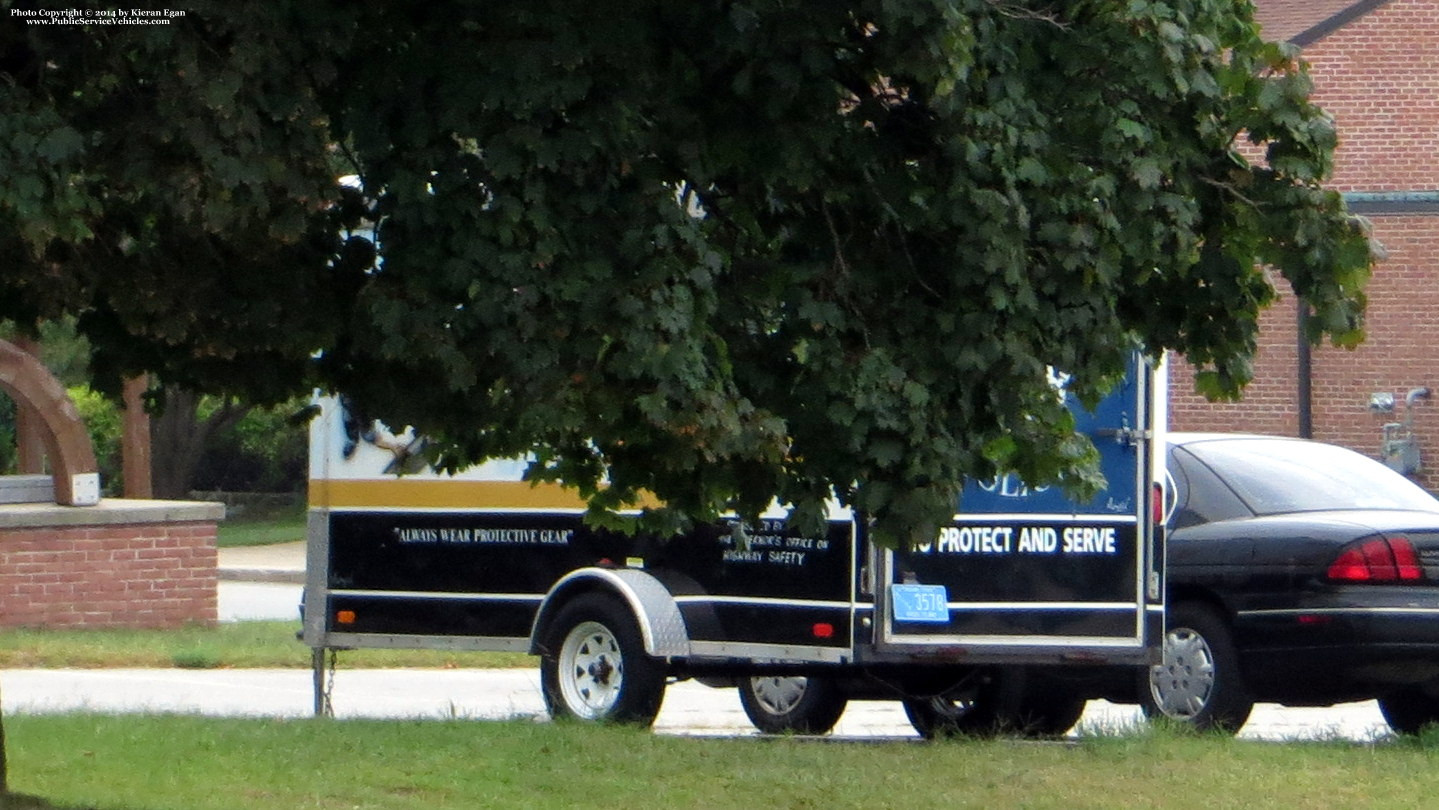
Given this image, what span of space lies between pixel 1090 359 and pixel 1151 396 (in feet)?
14.5

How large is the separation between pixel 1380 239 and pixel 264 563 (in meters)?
16.6

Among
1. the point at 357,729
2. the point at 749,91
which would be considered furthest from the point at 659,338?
the point at 357,729

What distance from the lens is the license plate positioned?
947cm

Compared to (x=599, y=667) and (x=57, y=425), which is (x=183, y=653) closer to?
(x=57, y=425)

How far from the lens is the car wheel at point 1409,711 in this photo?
10617 millimetres

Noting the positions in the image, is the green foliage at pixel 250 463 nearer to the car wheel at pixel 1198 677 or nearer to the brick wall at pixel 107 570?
the brick wall at pixel 107 570

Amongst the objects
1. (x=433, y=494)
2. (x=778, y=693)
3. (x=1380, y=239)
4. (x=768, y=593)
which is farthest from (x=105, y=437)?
(x=768, y=593)

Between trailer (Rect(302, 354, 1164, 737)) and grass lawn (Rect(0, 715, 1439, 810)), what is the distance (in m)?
0.59

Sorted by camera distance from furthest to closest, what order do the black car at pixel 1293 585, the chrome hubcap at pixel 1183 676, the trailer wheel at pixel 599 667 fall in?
the chrome hubcap at pixel 1183 676, the trailer wheel at pixel 599 667, the black car at pixel 1293 585

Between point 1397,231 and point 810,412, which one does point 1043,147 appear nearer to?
point 810,412

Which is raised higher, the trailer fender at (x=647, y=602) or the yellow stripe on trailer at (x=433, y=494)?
the yellow stripe on trailer at (x=433, y=494)

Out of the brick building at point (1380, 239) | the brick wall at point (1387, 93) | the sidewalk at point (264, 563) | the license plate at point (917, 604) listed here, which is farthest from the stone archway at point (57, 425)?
the brick wall at point (1387, 93)

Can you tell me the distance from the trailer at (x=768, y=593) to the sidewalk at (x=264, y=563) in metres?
16.7

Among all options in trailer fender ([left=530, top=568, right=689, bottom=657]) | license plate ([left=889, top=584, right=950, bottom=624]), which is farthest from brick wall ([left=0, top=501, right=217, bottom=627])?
license plate ([left=889, top=584, right=950, bottom=624])
